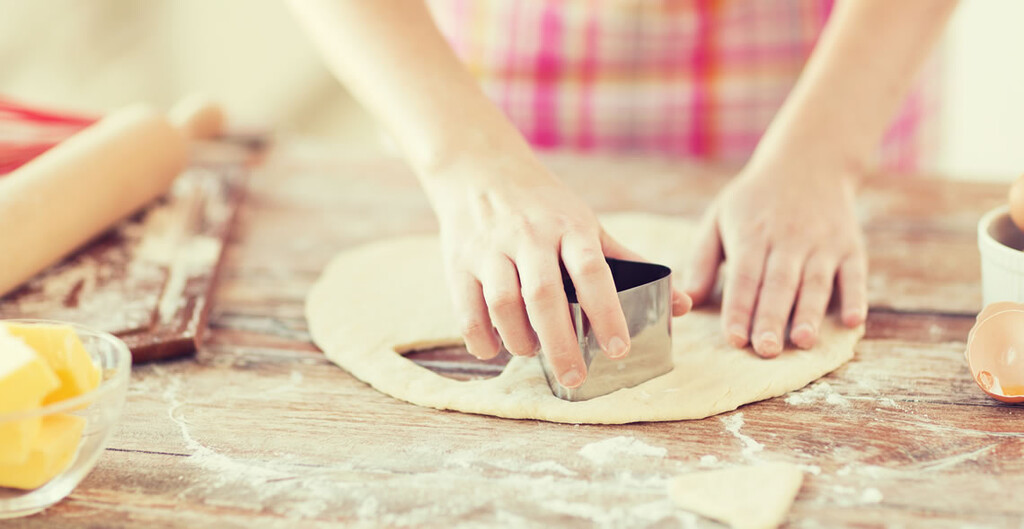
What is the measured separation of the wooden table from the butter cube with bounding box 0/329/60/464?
9 cm

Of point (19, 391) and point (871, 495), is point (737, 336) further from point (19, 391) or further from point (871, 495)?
point (19, 391)

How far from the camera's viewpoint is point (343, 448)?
2.65 ft

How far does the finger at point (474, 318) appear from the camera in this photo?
87 centimetres

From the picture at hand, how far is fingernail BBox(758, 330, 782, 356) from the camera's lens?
0.94 meters

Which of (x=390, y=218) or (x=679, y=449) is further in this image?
(x=390, y=218)

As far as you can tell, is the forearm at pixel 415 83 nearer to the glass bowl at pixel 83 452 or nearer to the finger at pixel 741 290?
the finger at pixel 741 290

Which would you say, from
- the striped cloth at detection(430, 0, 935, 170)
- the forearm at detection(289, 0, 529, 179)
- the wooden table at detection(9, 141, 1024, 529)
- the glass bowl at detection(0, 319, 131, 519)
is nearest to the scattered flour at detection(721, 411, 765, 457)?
the wooden table at detection(9, 141, 1024, 529)

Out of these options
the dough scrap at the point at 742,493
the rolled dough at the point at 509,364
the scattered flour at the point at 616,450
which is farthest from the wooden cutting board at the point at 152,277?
the dough scrap at the point at 742,493

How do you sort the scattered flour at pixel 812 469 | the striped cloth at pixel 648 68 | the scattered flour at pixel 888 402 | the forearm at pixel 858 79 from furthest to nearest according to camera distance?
the striped cloth at pixel 648 68
the forearm at pixel 858 79
the scattered flour at pixel 888 402
the scattered flour at pixel 812 469

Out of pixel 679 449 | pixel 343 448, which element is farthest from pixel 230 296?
pixel 679 449

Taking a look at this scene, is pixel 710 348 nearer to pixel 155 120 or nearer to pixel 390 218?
pixel 390 218

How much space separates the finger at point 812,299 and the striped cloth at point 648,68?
1.79 feet

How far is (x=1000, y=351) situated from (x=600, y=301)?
0.39 meters

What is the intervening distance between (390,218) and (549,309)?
64cm
